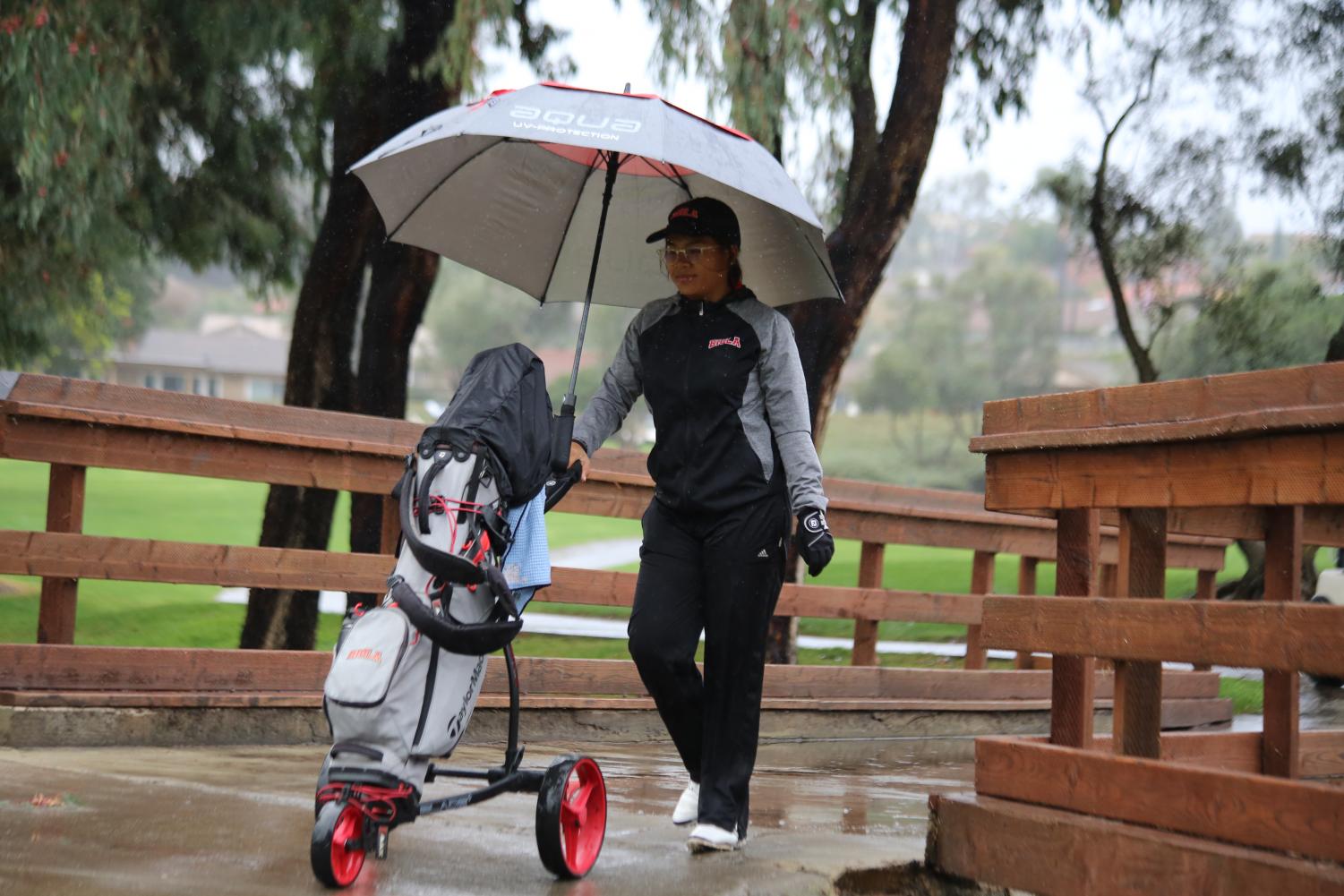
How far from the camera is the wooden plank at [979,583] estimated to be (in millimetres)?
8758

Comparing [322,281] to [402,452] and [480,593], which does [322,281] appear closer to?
[402,452]

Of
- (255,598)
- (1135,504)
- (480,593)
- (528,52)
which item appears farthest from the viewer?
(528,52)

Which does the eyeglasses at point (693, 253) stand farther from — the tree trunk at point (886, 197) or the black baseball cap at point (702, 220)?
the tree trunk at point (886, 197)

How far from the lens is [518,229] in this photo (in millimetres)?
5199

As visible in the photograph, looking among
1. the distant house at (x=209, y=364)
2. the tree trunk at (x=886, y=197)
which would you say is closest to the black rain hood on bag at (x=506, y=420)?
the tree trunk at (x=886, y=197)

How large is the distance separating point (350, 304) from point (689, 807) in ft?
21.0

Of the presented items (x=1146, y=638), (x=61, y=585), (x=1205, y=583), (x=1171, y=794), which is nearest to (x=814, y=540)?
(x=1146, y=638)

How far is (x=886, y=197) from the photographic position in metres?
9.64

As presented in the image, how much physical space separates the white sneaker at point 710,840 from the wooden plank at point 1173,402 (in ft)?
4.53

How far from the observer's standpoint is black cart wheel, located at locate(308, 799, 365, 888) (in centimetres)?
353

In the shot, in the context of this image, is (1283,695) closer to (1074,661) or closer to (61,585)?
(1074,661)

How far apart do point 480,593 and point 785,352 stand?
3.96 feet

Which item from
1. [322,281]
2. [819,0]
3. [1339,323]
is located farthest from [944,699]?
[1339,323]

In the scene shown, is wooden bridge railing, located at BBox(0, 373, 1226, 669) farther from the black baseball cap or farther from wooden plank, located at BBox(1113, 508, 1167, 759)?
the black baseball cap
